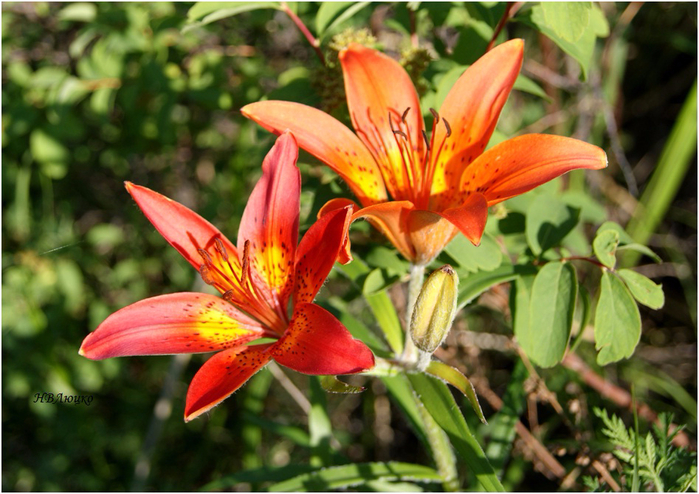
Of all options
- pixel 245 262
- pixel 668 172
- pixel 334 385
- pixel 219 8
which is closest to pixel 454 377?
pixel 334 385

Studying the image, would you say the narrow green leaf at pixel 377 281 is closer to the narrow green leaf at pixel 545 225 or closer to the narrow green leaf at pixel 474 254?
the narrow green leaf at pixel 474 254

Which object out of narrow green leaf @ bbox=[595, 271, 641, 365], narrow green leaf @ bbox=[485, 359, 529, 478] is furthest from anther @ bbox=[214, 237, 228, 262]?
narrow green leaf @ bbox=[485, 359, 529, 478]

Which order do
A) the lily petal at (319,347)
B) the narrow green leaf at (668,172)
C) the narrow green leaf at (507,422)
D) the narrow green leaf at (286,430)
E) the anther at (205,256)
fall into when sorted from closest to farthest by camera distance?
the lily petal at (319,347), the anther at (205,256), the narrow green leaf at (507,422), the narrow green leaf at (286,430), the narrow green leaf at (668,172)

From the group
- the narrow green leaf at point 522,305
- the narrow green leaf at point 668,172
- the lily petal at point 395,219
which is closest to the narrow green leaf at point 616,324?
the narrow green leaf at point 522,305

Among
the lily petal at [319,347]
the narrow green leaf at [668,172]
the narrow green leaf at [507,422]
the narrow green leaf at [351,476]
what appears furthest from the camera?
the narrow green leaf at [668,172]

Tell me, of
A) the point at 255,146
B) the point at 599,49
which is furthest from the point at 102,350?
the point at 599,49

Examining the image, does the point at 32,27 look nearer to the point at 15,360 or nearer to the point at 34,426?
the point at 15,360
